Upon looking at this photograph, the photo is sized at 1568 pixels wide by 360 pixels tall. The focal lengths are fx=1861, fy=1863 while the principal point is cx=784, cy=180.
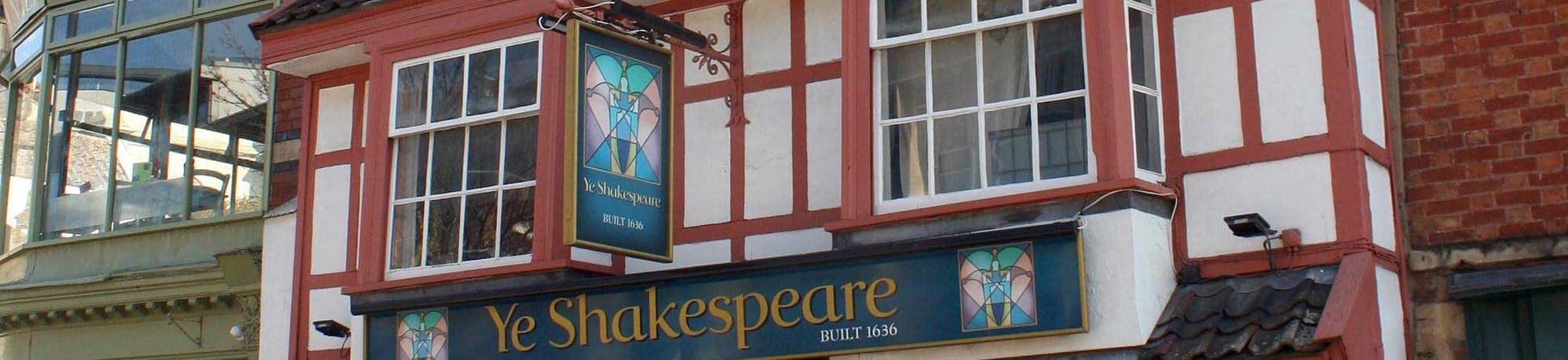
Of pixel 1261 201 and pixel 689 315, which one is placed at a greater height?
pixel 1261 201

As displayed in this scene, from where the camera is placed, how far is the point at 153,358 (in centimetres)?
1480

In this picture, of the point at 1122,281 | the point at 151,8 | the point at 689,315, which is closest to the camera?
the point at 1122,281

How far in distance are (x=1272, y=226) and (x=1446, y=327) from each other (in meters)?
1.13

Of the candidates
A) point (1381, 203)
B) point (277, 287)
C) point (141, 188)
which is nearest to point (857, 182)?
point (1381, 203)

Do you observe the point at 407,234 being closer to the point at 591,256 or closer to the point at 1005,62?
the point at 591,256

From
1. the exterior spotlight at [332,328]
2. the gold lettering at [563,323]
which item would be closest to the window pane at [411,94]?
the exterior spotlight at [332,328]

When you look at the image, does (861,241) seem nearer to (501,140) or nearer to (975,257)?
(975,257)

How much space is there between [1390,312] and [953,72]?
2.73 meters

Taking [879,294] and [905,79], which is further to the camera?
[905,79]

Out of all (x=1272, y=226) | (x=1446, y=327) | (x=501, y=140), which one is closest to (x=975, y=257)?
(x=1272, y=226)

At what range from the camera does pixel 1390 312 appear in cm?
979

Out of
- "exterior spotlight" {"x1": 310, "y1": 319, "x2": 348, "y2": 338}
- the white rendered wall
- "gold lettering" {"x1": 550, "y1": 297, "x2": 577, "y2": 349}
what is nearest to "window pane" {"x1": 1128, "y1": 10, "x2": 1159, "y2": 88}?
the white rendered wall

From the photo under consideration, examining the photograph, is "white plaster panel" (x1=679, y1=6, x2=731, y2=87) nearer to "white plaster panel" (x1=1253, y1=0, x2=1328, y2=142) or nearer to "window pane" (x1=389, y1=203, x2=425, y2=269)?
"window pane" (x1=389, y1=203, x2=425, y2=269)

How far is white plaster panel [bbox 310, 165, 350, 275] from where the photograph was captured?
13523 mm
